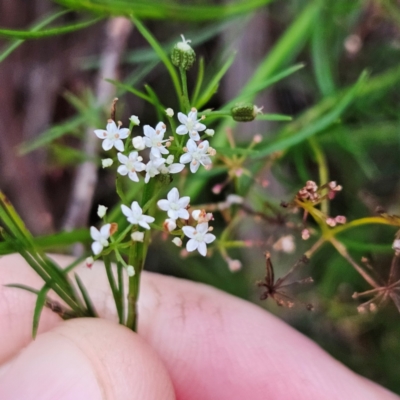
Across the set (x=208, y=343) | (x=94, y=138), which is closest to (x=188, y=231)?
(x=208, y=343)

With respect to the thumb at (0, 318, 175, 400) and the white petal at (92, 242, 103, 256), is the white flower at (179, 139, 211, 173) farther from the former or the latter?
the thumb at (0, 318, 175, 400)

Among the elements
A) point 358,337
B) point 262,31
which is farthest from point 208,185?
point 358,337

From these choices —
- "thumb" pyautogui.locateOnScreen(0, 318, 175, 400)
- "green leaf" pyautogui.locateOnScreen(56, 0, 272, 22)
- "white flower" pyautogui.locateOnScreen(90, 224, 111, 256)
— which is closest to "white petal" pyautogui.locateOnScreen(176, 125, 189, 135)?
"white flower" pyautogui.locateOnScreen(90, 224, 111, 256)

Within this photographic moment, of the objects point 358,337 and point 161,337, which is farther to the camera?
point 358,337

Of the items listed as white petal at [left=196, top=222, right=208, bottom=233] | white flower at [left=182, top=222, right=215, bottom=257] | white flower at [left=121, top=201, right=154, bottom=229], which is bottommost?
white flower at [left=182, top=222, right=215, bottom=257]

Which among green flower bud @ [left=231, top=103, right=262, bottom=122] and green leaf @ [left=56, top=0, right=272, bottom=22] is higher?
green leaf @ [left=56, top=0, right=272, bottom=22]

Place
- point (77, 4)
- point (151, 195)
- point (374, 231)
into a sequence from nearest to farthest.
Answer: point (151, 195) < point (77, 4) < point (374, 231)

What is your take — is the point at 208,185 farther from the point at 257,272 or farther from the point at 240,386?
the point at 240,386
